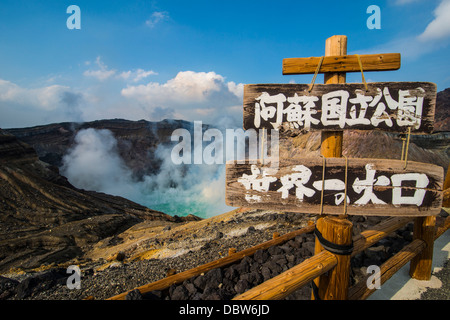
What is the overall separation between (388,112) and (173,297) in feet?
9.10

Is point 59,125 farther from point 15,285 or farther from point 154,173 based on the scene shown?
point 15,285

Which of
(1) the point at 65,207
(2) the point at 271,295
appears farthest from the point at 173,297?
(1) the point at 65,207

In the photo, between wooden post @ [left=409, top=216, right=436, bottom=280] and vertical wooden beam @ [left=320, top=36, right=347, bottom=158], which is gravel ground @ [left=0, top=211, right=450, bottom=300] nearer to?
wooden post @ [left=409, top=216, right=436, bottom=280]

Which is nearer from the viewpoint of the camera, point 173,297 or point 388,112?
point 388,112

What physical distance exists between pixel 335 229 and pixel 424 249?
83.1 inches

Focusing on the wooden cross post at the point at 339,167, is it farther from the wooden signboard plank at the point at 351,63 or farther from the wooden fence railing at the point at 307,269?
the wooden fence railing at the point at 307,269

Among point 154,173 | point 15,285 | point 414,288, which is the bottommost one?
point 154,173

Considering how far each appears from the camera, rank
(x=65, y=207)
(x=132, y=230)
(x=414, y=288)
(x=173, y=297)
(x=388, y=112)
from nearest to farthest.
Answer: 1. (x=388, y=112)
2. (x=173, y=297)
3. (x=414, y=288)
4. (x=132, y=230)
5. (x=65, y=207)

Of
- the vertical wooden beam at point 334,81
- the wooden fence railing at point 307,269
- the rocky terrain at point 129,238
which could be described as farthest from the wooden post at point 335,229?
the rocky terrain at point 129,238

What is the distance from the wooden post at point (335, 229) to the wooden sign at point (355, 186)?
16 centimetres

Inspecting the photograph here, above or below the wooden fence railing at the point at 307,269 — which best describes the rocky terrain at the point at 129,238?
below

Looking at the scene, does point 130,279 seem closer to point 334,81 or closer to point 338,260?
point 338,260

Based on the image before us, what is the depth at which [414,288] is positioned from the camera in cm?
288

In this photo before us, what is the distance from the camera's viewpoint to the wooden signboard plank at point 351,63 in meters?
2.00
